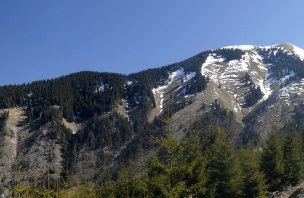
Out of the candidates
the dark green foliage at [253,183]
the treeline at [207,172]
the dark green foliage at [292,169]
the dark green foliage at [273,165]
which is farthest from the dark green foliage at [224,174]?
the dark green foliage at [292,169]

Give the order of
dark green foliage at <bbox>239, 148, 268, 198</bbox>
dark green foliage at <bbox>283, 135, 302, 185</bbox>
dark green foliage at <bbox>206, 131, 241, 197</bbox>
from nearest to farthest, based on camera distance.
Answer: dark green foliage at <bbox>239, 148, 268, 198</bbox>
dark green foliage at <bbox>206, 131, 241, 197</bbox>
dark green foliage at <bbox>283, 135, 302, 185</bbox>

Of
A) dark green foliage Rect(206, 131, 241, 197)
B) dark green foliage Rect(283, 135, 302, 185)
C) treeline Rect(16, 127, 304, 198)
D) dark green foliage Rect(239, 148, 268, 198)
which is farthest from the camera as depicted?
dark green foliage Rect(283, 135, 302, 185)

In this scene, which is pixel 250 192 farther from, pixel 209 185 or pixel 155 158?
pixel 155 158

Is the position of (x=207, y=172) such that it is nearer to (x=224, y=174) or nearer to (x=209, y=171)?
(x=209, y=171)

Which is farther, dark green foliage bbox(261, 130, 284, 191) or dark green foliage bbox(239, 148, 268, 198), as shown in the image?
dark green foliage bbox(261, 130, 284, 191)

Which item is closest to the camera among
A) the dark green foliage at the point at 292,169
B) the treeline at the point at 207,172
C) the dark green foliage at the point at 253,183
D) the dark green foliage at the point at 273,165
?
the treeline at the point at 207,172

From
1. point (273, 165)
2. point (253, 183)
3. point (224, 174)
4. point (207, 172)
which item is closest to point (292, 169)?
point (273, 165)

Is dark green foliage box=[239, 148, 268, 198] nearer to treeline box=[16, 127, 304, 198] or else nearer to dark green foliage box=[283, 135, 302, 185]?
treeline box=[16, 127, 304, 198]

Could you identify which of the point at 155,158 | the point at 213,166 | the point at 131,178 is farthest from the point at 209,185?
the point at 155,158

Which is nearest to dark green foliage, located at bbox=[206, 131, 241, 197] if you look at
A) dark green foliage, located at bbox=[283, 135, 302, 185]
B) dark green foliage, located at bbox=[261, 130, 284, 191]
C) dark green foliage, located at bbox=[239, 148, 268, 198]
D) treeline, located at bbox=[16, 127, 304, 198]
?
treeline, located at bbox=[16, 127, 304, 198]

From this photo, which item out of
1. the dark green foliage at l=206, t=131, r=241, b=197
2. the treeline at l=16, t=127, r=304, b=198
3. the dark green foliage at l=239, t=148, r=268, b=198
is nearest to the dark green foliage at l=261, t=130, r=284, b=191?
the treeline at l=16, t=127, r=304, b=198

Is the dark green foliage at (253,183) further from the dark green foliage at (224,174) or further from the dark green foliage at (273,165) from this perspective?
the dark green foliage at (273,165)

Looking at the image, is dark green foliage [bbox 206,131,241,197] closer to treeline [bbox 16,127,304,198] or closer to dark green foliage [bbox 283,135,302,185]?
treeline [bbox 16,127,304,198]

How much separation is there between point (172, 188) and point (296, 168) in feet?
108
